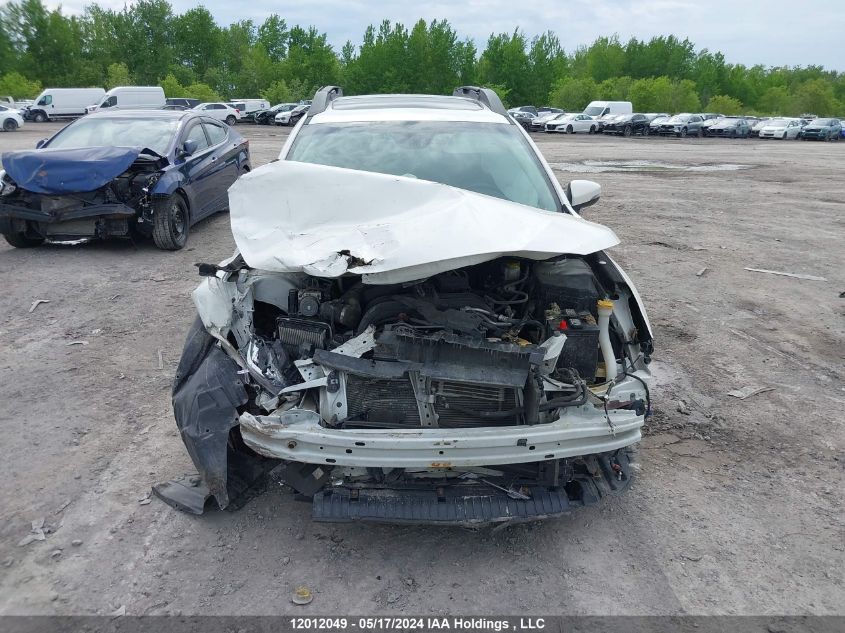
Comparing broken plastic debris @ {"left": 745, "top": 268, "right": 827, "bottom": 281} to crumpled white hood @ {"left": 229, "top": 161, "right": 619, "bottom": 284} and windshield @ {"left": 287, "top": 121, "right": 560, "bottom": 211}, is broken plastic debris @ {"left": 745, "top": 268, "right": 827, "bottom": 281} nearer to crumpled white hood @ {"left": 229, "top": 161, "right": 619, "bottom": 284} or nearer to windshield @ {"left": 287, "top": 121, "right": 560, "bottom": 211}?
windshield @ {"left": 287, "top": 121, "right": 560, "bottom": 211}

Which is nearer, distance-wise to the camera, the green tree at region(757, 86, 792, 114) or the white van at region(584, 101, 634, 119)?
the white van at region(584, 101, 634, 119)

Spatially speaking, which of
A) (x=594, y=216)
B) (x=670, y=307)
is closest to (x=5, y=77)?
(x=594, y=216)

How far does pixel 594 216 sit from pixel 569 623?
28.8ft

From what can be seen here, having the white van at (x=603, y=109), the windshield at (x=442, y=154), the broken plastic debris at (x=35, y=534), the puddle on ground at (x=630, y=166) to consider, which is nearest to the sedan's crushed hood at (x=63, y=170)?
the windshield at (x=442, y=154)

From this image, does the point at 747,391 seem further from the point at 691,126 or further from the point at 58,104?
the point at 58,104

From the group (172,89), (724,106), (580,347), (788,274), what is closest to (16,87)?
(172,89)

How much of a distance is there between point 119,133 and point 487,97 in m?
5.34

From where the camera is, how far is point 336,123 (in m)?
4.46

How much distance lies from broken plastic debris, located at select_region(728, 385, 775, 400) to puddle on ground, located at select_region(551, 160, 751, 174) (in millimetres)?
12940

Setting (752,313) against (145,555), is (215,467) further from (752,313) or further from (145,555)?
(752,313)

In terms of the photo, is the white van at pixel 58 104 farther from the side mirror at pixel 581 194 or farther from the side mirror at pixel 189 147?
the side mirror at pixel 581 194

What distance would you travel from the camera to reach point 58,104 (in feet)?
120

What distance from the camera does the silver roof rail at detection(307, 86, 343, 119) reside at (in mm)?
4957

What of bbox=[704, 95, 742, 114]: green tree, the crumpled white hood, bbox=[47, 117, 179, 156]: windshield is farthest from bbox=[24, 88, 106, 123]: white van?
bbox=[704, 95, 742, 114]: green tree
